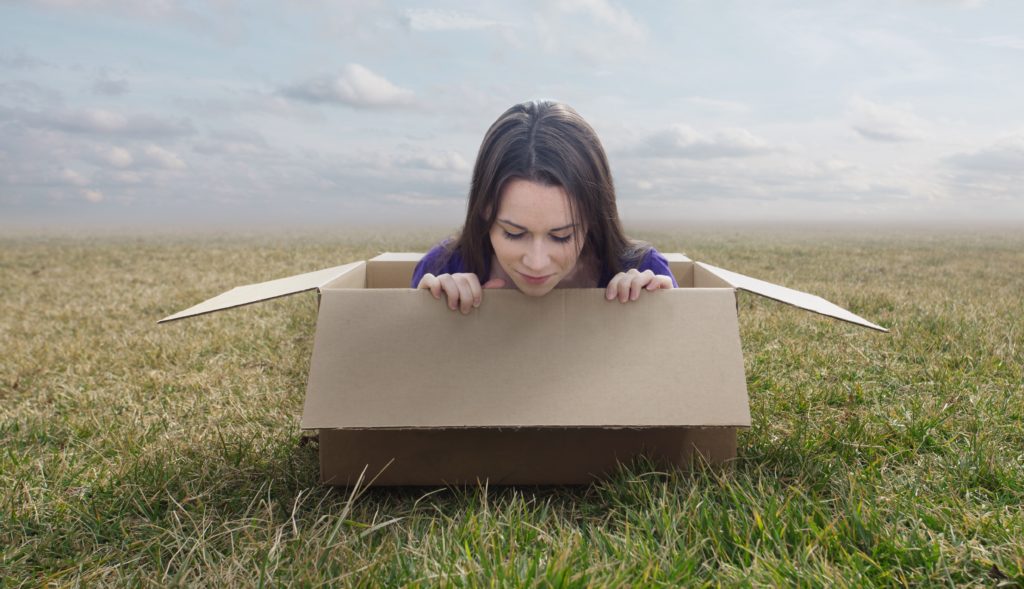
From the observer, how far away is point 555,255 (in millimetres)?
2018

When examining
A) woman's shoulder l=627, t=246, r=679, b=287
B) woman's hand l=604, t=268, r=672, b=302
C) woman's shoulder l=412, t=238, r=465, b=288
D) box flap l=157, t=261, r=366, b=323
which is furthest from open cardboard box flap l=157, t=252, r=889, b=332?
woman's hand l=604, t=268, r=672, b=302

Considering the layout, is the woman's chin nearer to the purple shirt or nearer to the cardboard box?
the cardboard box

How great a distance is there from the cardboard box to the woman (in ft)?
0.29

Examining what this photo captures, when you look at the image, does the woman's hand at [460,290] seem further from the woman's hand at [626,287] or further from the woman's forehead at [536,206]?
the woman's hand at [626,287]

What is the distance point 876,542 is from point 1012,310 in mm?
4537

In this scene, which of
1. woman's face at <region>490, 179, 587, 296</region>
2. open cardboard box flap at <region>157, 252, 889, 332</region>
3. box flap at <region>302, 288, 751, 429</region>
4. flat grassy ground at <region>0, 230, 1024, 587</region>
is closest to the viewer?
flat grassy ground at <region>0, 230, 1024, 587</region>

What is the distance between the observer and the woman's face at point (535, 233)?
6.59 ft

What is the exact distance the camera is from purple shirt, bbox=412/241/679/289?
8.47 ft

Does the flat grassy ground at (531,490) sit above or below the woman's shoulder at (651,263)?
below

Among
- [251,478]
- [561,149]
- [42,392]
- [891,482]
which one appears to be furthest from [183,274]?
[891,482]

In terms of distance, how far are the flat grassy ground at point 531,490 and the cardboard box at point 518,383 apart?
128 mm

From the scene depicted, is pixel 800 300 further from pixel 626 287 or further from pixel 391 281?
pixel 391 281

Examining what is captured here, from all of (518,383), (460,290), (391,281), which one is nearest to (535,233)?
(460,290)

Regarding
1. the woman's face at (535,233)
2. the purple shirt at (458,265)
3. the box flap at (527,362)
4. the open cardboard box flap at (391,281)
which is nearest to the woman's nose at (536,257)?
the woman's face at (535,233)
